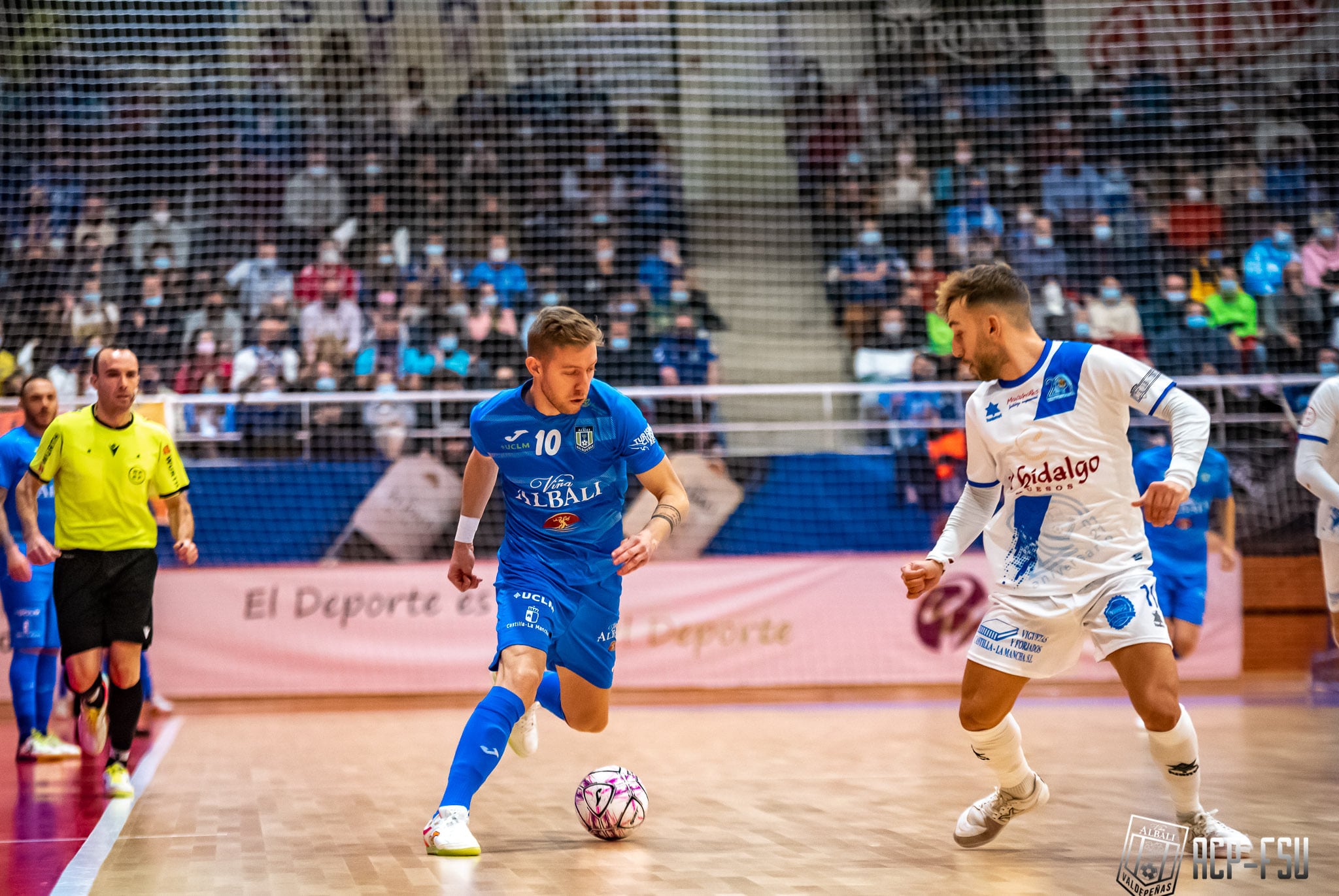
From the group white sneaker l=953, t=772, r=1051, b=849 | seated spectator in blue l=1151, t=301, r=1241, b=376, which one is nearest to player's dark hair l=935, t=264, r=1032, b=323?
white sneaker l=953, t=772, r=1051, b=849

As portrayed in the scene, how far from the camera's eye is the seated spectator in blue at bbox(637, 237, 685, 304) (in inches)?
571

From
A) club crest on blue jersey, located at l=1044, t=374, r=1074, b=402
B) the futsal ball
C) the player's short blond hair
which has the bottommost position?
the futsal ball

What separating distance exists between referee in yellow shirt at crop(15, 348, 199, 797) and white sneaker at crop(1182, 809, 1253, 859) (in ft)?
15.8

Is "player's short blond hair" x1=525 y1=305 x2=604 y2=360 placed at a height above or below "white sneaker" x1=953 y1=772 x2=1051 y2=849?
above

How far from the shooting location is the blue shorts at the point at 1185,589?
8.41 m

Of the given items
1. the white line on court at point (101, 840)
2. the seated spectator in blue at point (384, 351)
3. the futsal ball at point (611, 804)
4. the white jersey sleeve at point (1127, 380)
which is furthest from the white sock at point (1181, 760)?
the seated spectator in blue at point (384, 351)

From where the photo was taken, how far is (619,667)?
1115 centimetres

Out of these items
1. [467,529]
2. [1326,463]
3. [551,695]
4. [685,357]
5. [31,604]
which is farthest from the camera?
[685,357]

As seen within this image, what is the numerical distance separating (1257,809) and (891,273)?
9.71 meters

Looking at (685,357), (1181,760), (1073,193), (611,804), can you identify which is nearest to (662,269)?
(685,357)

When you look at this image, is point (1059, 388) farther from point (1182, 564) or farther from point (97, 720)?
point (97, 720)

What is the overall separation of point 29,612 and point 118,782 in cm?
255

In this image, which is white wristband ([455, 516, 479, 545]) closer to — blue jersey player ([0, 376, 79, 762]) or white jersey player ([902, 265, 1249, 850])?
white jersey player ([902, 265, 1249, 850])

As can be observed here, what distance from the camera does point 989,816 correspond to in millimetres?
Answer: 4754
